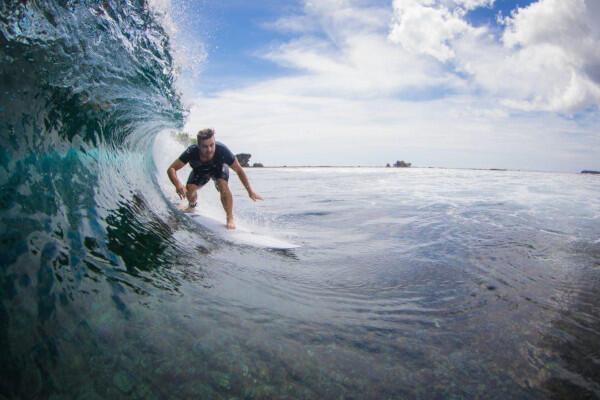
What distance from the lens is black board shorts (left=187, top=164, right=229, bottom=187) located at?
5.22m

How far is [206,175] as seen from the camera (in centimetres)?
544

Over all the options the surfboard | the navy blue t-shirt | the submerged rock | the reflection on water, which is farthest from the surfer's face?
the reflection on water

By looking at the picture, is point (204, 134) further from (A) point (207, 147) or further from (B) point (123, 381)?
(B) point (123, 381)

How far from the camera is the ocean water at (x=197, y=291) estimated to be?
1391 millimetres

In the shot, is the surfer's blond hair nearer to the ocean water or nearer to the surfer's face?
the surfer's face

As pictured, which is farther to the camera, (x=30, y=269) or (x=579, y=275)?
(x=579, y=275)

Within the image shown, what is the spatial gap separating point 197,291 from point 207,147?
119 inches

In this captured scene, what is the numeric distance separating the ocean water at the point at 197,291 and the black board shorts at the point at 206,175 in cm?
101

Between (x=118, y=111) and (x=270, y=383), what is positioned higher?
(x=118, y=111)

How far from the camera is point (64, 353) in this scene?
1.32m

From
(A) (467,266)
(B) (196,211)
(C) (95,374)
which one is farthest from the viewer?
(B) (196,211)

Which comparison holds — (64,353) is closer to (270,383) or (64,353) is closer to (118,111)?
(270,383)

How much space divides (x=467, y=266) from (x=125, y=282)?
3.40m

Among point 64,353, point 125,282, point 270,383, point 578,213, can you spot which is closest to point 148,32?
point 125,282
